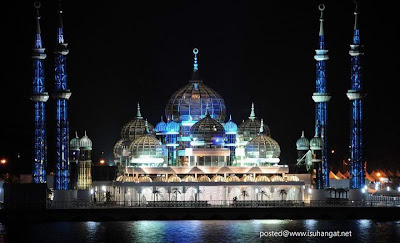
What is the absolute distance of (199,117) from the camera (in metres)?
136

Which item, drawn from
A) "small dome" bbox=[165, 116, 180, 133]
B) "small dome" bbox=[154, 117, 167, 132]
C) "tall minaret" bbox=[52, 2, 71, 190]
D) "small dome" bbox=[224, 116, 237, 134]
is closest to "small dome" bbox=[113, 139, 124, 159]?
"small dome" bbox=[154, 117, 167, 132]

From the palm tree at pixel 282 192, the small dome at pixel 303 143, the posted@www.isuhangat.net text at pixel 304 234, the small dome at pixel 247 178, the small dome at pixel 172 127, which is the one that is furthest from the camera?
the small dome at pixel 303 143

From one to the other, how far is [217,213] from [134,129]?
2162 centimetres

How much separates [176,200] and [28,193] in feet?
47.1

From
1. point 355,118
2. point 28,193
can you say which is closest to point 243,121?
point 355,118

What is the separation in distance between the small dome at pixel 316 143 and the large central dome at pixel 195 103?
38.1 feet

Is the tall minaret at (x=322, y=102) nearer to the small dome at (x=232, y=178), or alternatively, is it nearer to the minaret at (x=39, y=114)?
the small dome at (x=232, y=178)

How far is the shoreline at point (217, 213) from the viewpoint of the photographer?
11875 cm

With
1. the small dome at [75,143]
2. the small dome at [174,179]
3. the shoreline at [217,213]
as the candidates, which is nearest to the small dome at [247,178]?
the small dome at [174,179]

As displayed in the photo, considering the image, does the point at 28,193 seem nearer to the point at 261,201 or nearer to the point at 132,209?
the point at 132,209

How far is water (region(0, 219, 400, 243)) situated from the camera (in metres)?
107

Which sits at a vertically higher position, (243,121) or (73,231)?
(243,121)

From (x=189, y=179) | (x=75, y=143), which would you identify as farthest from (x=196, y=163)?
(x=75, y=143)

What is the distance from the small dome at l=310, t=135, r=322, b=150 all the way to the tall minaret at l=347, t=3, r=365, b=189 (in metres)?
3.13
